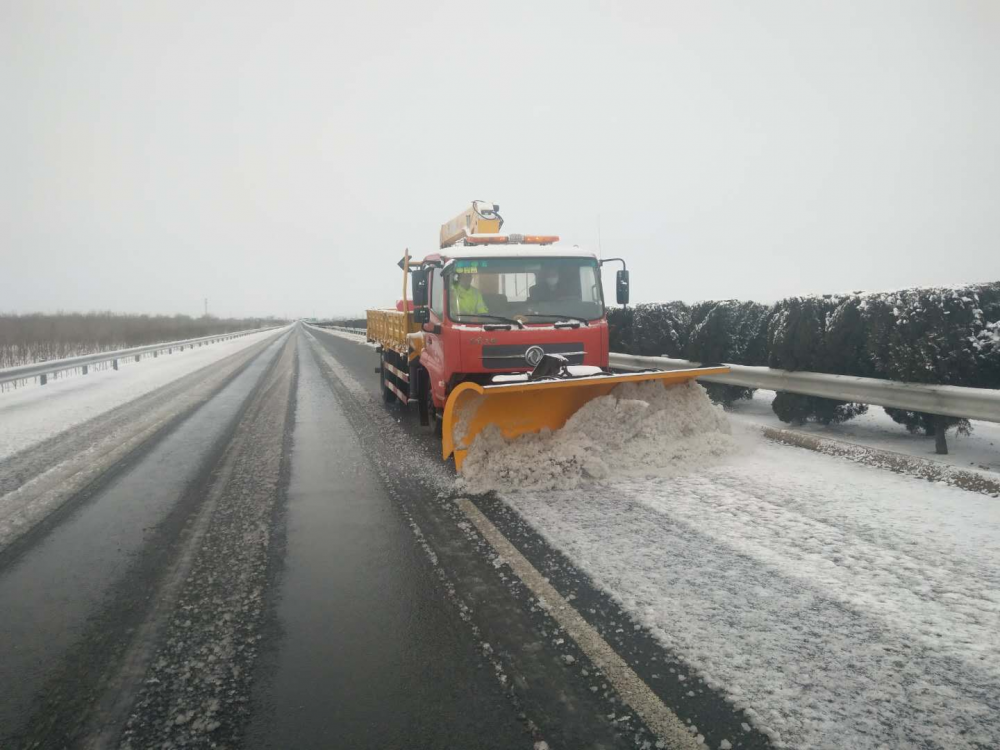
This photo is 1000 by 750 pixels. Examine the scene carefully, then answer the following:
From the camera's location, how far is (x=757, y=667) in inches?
106

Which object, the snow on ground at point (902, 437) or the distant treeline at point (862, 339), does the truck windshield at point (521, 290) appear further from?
the snow on ground at point (902, 437)

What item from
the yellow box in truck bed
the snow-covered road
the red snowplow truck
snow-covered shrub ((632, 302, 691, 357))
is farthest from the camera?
snow-covered shrub ((632, 302, 691, 357))

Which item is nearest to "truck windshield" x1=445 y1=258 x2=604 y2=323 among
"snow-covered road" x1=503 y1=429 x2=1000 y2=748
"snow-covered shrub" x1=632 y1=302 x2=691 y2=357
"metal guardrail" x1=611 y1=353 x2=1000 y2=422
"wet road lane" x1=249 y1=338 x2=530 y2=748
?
"metal guardrail" x1=611 y1=353 x2=1000 y2=422

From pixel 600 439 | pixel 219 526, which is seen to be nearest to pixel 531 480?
pixel 600 439

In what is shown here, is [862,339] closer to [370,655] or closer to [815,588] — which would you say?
[815,588]

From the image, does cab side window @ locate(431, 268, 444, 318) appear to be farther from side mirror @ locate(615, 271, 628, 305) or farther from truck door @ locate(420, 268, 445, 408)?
side mirror @ locate(615, 271, 628, 305)

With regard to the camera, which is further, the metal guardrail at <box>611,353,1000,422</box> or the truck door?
the truck door

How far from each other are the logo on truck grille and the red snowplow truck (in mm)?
11

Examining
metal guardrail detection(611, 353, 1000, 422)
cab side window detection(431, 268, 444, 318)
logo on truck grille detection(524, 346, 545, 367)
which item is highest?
cab side window detection(431, 268, 444, 318)

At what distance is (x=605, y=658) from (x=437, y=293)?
5.38 m

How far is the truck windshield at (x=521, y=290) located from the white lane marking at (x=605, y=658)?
11.0 ft

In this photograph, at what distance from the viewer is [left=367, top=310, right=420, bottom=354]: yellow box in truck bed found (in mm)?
9406

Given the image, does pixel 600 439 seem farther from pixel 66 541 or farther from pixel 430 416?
pixel 66 541

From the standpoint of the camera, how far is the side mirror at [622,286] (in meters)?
7.97
